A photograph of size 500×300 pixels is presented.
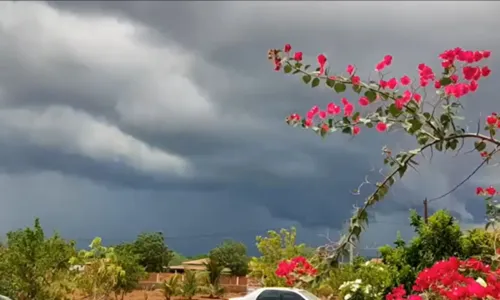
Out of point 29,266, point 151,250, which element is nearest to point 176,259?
point 151,250

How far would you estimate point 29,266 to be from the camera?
17.6 meters

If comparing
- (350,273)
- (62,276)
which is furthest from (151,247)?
(350,273)

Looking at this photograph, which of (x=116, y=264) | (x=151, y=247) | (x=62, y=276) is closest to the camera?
(x=62, y=276)

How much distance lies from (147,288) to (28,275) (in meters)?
12.0

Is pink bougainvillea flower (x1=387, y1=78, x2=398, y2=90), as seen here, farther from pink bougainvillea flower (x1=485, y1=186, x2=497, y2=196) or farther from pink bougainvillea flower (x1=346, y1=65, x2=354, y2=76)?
pink bougainvillea flower (x1=485, y1=186, x2=497, y2=196)

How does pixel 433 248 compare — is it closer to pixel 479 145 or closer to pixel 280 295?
pixel 280 295

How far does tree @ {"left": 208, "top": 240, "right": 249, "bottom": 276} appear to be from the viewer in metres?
31.7

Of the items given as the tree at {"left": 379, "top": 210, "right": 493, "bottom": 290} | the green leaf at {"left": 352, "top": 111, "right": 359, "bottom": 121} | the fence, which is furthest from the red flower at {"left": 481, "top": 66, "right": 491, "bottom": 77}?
the fence

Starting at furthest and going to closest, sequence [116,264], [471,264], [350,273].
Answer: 1. [116,264]
2. [350,273]
3. [471,264]

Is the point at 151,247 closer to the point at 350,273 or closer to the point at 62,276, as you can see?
the point at 62,276

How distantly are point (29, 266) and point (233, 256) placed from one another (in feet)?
50.3

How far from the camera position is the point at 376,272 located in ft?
46.8

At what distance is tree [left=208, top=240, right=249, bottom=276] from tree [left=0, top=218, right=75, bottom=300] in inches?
539

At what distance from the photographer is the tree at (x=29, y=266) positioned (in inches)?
685
